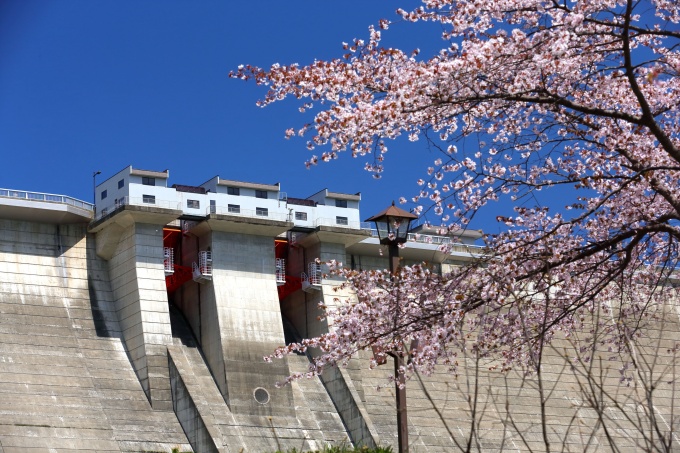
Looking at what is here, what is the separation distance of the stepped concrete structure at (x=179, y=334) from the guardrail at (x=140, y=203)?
0.09 m

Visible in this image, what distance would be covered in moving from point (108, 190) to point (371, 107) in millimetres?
36475

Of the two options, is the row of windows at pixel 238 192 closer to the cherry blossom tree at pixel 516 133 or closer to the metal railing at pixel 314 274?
the metal railing at pixel 314 274

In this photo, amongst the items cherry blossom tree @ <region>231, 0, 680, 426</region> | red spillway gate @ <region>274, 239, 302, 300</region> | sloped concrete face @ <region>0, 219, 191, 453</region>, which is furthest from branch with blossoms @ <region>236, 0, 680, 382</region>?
red spillway gate @ <region>274, 239, 302, 300</region>

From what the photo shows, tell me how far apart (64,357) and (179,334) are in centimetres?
595

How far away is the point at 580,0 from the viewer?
14562 mm

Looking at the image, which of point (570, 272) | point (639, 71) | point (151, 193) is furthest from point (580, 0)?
point (151, 193)

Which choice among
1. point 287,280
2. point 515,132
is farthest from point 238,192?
point 515,132

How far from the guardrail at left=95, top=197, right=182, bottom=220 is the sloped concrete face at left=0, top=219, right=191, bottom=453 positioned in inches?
50.6

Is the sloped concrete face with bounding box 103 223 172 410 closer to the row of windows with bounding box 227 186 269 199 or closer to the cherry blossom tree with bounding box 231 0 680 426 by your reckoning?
the row of windows with bounding box 227 186 269 199

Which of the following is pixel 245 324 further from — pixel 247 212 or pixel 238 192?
pixel 238 192

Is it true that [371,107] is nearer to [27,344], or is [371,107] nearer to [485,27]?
[485,27]

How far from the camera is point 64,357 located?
141 feet

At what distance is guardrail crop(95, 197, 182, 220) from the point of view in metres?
47.6

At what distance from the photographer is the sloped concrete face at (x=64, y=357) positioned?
131 ft
